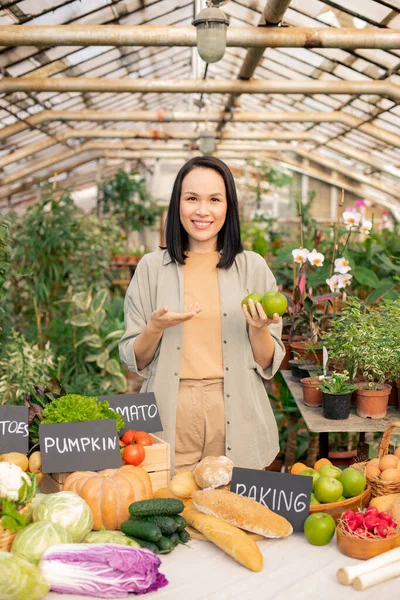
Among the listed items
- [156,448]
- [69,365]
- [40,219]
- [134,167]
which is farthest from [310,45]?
[134,167]

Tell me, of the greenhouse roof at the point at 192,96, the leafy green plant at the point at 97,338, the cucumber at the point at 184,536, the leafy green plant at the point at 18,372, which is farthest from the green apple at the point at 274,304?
the greenhouse roof at the point at 192,96

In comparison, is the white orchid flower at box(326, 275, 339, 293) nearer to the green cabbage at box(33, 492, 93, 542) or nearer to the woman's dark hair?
the woman's dark hair

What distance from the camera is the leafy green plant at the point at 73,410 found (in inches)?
66.1

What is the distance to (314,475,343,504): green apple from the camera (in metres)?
1.53

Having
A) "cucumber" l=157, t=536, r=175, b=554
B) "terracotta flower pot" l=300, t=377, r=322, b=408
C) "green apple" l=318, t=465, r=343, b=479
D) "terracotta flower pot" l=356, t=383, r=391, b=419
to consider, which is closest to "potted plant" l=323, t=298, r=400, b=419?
"terracotta flower pot" l=356, t=383, r=391, b=419

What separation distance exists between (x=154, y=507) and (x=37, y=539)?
26 cm

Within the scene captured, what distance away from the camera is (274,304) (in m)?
1.81

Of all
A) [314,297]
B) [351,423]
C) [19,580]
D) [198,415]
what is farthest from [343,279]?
[19,580]

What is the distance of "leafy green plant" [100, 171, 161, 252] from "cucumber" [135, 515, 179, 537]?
36.4 feet

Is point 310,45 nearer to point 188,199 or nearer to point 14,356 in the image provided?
point 14,356

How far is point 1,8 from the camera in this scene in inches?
240

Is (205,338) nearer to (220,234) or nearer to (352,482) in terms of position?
(220,234)

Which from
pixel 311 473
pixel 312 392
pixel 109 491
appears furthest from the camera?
pixel 312 392

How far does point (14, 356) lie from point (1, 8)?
3744 millimetres
